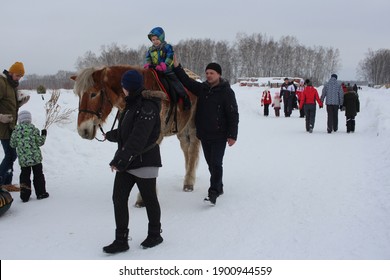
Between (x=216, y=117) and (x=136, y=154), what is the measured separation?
205 cm

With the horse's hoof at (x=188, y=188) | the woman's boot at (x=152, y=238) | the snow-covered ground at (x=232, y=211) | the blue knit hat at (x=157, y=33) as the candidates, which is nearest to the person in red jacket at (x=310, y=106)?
the snow-covered ground at (x=232, y=211)

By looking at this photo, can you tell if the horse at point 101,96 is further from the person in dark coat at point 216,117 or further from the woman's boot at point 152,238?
the woman's boot at point 152,238

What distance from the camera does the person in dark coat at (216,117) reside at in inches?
218

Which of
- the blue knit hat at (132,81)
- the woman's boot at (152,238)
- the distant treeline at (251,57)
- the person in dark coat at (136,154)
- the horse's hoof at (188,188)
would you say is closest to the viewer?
the person in dark coat at (136,154)

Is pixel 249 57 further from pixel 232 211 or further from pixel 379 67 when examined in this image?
pixel 232 211

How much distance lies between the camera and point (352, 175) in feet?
22.3

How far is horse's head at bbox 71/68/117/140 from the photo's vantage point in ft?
16.1

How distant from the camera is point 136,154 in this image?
A: 12.6 ft

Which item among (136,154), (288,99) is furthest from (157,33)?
(288,99)

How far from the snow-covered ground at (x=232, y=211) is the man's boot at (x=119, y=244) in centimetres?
6

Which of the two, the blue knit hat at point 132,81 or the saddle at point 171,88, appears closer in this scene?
the blue knit hat at point 132,81

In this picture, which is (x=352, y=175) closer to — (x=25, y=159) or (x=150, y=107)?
(x=150, y=107)

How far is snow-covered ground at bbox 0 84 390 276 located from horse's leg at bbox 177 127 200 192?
0.21m
